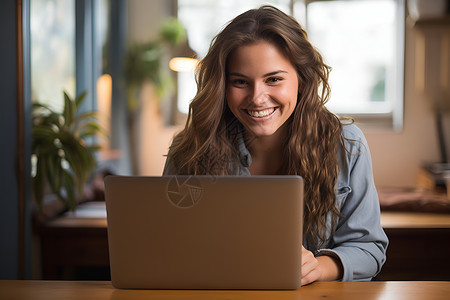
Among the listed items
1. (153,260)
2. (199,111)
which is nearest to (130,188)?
(153,260)

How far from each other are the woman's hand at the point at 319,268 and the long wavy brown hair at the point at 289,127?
0.18 metres

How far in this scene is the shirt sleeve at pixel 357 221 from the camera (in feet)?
4.19

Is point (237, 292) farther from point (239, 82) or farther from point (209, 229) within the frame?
point (239, 82)

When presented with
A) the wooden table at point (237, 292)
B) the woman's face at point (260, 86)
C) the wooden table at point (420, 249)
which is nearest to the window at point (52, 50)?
the woman's face at point (260, 86)

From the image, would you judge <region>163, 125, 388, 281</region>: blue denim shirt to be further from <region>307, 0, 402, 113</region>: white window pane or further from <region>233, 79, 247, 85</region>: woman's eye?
<region>307, 0, 402, 113</region>: white window pane

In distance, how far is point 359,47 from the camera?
5.50 m

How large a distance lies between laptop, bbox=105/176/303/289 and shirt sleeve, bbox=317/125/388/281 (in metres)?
0.35

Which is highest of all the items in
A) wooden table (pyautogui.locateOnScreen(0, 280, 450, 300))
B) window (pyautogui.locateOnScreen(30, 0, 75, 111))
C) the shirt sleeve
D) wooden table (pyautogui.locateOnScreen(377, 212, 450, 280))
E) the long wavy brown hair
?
window (pyautogui.locateOnScreen(30, 0, 75, 111))

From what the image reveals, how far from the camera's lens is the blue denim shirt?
128cm

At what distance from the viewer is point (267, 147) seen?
160 centimetres

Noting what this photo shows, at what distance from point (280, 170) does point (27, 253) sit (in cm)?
135

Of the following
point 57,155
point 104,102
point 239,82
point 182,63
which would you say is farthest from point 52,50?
point 239,82

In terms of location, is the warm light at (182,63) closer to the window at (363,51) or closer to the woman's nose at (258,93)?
the window at (363,51)

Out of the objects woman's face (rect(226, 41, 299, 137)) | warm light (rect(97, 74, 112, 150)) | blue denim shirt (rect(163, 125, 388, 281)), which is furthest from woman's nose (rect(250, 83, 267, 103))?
warm light (rect(97, 74, 112, 150))
